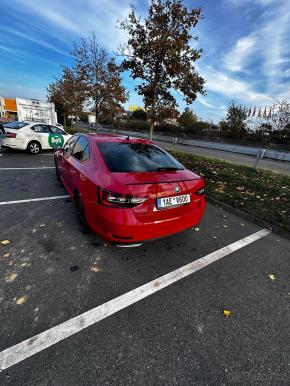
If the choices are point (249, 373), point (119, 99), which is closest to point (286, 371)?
point (249, 373)

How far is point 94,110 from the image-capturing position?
1681 cm

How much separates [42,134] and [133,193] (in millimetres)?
9843

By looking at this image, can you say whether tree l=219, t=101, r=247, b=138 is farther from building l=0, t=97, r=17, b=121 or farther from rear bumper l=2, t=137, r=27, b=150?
building l=0, t=97, r=17, b=121

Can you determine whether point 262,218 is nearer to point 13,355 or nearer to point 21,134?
point 13,355

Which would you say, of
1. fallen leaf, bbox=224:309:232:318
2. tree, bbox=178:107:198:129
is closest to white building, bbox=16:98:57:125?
fallen leaf, bbox=224:309:232:318

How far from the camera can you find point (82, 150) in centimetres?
365

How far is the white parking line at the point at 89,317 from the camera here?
5.43 feet

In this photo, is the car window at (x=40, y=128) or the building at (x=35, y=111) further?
the building at (x=35, y=111)

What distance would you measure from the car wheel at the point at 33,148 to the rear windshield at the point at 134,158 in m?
8.22

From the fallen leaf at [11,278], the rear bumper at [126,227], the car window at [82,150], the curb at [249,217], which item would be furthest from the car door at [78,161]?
the curb at [249,217]

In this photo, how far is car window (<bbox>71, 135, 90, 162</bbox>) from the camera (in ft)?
11.2

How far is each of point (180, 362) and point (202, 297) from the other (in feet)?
2.50

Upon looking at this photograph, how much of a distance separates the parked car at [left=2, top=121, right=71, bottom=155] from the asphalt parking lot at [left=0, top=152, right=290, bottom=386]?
24.2 feet

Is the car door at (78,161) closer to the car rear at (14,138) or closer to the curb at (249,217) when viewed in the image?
the curb at (249,217)
